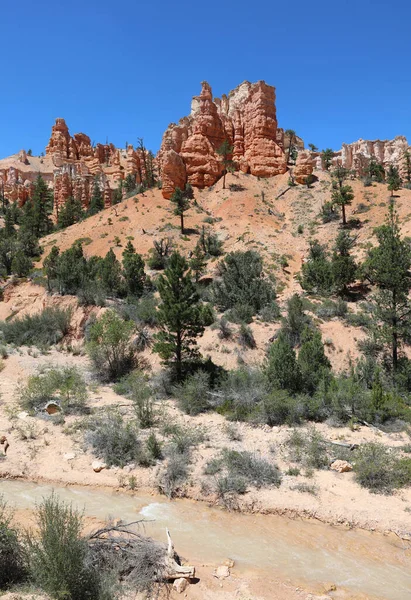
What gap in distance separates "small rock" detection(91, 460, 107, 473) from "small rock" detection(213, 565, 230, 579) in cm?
529

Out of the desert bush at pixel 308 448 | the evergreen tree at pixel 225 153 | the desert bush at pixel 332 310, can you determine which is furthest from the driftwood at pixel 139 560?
the evergreen tree at pixel 225 153

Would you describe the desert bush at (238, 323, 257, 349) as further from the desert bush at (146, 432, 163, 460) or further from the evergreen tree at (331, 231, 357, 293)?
the desert bush at (146, 432, 163, 460)

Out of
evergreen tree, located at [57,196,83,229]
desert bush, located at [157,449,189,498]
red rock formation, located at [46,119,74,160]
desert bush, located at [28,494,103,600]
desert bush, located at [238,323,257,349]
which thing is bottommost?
desert bush, located at [157,449,189,498]

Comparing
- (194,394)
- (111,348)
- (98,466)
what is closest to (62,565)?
(98,466)

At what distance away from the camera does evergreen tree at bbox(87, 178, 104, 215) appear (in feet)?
178

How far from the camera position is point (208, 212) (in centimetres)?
4603

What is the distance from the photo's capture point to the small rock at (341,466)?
11039 millimetres

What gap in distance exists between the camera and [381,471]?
34.3 feet

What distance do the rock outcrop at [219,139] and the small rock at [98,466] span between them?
1599 inches

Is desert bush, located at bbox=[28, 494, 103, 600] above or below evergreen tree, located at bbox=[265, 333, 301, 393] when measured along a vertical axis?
below

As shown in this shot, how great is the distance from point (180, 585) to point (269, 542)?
2564mm

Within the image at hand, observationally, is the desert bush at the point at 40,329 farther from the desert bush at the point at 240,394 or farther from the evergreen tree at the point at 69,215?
the evergreen tree at the point at 69,215

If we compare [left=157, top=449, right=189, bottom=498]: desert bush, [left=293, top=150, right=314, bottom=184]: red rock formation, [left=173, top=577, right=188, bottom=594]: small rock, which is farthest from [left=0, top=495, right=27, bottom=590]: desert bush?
[left=293, top=150, right=314, bottom=184]: red rock formation

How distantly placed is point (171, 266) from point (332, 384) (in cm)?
908
